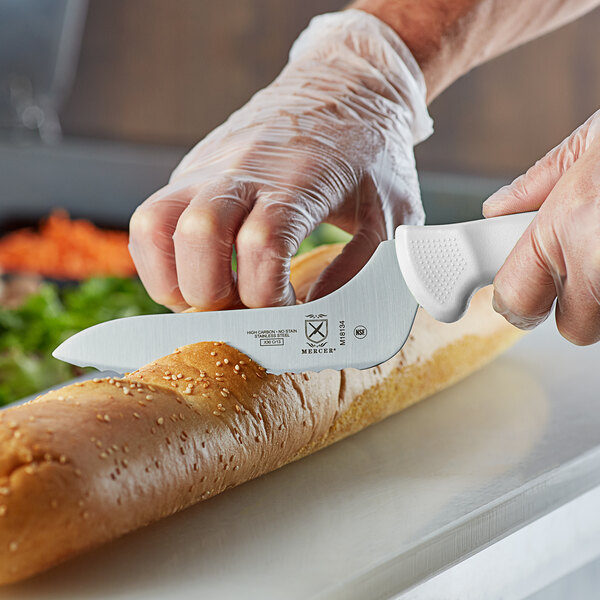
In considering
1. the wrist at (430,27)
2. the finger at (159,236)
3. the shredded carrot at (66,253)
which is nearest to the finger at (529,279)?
the finger at (159,236)

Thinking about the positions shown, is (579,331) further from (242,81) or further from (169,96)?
(169,96)

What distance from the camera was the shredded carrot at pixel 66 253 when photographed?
2.83m

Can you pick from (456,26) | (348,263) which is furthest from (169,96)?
(348,263)

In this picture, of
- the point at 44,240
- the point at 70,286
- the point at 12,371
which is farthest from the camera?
the point at 44,240

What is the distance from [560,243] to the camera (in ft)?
3.21

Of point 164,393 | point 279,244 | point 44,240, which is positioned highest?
point 279,244

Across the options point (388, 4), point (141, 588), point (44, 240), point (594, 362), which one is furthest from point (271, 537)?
point (44, 240)

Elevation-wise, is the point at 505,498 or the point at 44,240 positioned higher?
the point at 505,498

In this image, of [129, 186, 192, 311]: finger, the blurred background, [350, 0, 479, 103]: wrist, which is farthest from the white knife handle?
the blurred background

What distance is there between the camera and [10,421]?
0.93 m

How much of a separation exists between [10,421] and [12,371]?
3.61 feet

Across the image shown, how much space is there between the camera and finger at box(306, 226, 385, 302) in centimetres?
136

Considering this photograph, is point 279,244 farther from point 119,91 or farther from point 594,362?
point 119,91

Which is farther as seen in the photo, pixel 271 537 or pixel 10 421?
pixel 271 537
